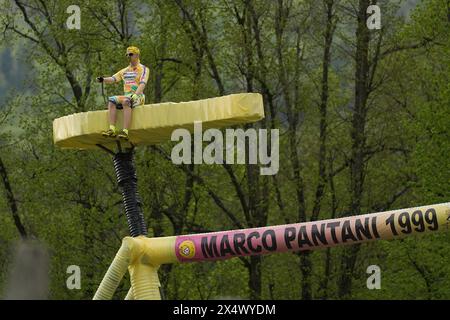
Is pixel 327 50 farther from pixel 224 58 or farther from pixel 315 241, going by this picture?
pixel 315 241

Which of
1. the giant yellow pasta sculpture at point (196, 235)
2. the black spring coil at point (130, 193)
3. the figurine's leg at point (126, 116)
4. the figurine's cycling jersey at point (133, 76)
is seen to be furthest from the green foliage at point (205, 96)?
the figurine's leg at point (126, 116)

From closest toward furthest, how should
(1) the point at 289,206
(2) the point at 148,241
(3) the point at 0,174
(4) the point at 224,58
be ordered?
(2) the point at 148,241 < (4) the point at 224,58 < (3) the point at 0,174 < (1) the point at 289,206

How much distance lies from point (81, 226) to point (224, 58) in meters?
6.35

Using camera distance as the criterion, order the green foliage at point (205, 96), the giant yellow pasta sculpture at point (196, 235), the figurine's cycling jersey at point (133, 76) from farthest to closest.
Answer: the green foliage at point (205, 96)
the figurine's cycling jersey at point (133, 76)
the giant yellow pasta sculpture at point (196, 235)

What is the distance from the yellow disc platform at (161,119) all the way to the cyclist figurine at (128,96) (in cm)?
8

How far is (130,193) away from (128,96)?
1122 mm

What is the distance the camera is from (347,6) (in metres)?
28.9

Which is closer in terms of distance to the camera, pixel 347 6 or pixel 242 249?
pixel 242 249

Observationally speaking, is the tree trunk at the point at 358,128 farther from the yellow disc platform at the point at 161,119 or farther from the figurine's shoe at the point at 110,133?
the figurine's shoe at the point at 110,133

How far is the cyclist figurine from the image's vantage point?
11469mm

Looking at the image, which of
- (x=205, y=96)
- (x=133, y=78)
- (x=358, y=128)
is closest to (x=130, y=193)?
(x=133, y=78)

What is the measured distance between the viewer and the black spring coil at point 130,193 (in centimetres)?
1161

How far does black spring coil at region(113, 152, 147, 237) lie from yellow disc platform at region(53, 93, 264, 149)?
0.22 m

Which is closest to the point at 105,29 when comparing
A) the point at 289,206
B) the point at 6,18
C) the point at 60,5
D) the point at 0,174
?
the point at 60,5
